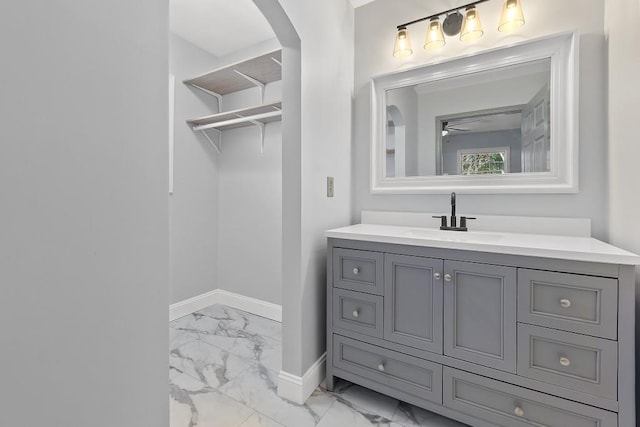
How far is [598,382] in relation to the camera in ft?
3.58

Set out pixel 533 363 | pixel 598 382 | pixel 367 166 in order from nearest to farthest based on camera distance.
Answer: pixel 598 382, pixel 533 363, pixel 367 166

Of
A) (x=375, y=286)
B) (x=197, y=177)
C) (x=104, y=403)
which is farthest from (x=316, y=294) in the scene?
(x=197, y=177)

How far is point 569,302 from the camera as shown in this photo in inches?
44.6

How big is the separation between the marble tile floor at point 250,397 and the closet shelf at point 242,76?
7.29ft

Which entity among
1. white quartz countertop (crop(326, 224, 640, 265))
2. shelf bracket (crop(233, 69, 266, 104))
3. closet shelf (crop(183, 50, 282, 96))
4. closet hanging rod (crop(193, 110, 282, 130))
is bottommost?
white quartz countertop (crop(326, 224, 640, 265))

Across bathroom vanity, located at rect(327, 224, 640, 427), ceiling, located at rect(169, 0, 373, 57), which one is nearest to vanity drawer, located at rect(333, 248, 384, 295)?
bathroom vanity, located at rect(327, 224, 640, 427)

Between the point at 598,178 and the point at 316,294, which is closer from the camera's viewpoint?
the point at 598,178

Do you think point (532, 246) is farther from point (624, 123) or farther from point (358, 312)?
point (358, 312)

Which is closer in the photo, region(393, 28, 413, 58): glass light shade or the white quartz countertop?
the white quartz countertop

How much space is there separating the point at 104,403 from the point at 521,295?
1.45m

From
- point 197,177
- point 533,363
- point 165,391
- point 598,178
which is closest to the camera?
point 165,391

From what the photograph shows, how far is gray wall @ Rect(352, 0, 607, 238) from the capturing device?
5.01 feet

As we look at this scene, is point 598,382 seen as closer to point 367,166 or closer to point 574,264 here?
point 574,264

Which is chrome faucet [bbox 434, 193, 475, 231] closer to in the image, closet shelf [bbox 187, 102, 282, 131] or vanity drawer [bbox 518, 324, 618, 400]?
vanity drawer [bbox 518, 324, 618, 400]
